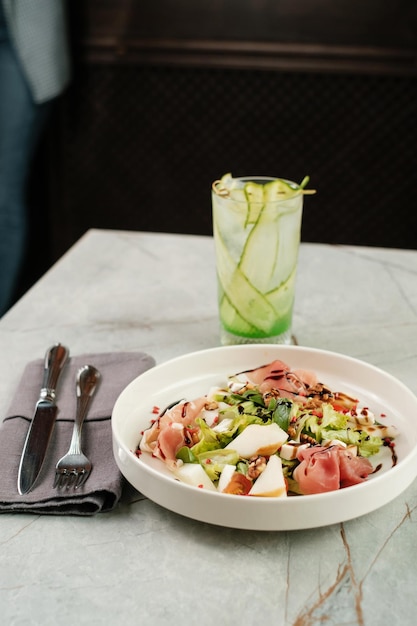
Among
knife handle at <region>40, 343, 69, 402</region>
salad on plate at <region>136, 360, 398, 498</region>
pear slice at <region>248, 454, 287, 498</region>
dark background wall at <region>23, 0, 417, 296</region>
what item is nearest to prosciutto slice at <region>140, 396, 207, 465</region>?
salad on plate at <region>136, 360, 398, 498</region>

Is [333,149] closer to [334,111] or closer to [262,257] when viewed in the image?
[334,111]

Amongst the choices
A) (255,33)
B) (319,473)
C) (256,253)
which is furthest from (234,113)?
(319,473)

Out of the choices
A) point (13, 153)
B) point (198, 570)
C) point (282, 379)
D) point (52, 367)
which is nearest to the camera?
point (198, 570)

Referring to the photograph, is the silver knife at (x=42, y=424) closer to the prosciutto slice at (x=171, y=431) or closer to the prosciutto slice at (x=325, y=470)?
the prosciutto slice at (x=171, y=431)

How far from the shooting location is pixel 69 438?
98 cm

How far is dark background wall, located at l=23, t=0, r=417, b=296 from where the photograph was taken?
2850mm

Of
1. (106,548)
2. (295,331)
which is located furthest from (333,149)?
(106,548)

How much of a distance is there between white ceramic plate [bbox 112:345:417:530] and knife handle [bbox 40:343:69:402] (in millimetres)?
159

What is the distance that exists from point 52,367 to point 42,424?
167mm

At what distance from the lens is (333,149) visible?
9.93 ft

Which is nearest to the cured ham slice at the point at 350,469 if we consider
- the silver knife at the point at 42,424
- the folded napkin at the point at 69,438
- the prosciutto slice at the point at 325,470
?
the prosciutto slice at the point at 325,470

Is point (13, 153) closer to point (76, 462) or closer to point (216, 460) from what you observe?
point (76, 462)

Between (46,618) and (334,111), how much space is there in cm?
262

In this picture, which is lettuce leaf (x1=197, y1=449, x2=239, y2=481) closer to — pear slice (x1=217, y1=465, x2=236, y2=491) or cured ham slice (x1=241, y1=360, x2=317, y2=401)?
pear slice (x1=217, y1=465, x2=236, y2=491)
